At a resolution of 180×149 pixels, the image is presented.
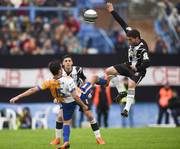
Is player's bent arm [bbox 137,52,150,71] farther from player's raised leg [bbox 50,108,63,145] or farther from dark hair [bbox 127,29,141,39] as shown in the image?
player's raised leg [bbox 50,108,63,145]

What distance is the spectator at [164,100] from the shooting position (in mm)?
29442

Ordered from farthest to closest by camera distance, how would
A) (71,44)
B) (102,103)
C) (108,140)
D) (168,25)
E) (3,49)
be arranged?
(168,25)
(71,44)
(3,49)
(102,103)
(108,140)

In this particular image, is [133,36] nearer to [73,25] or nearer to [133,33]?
[133,33]

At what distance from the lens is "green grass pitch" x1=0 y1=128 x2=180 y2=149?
17.2 meters

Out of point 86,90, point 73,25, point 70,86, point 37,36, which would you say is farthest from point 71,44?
point 70,86

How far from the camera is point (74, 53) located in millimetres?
29797

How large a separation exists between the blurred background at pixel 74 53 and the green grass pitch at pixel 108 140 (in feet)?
17.8

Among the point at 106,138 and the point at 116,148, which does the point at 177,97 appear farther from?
the point at 116,148

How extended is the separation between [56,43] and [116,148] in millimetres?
15052

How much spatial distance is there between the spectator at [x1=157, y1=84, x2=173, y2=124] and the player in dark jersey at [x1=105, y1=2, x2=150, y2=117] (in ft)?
33.8

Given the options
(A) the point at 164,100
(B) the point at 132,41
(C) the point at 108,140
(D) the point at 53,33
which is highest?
(D) the point at 53,33

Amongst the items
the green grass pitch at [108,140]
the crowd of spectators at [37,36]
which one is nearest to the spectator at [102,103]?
the crowd of spectators at [37,36]

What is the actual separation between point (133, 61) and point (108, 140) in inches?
86.4

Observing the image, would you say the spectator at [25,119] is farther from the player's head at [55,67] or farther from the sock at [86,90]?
the player's head at [55,67]
